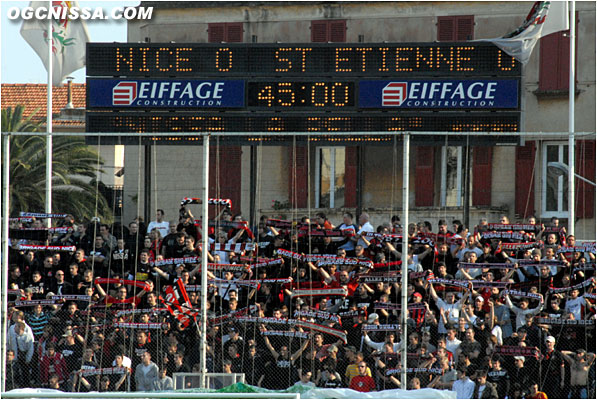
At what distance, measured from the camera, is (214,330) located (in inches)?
595

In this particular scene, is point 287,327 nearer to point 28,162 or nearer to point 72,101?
point 28,162

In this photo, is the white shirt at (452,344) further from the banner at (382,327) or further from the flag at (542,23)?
the flag at (542,23)

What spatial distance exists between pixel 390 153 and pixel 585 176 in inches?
181

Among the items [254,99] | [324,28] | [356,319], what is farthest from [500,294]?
[324,28]

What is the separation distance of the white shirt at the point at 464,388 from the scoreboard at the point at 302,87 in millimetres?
6698

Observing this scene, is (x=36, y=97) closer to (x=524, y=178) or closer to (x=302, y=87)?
(x=524, y=178)

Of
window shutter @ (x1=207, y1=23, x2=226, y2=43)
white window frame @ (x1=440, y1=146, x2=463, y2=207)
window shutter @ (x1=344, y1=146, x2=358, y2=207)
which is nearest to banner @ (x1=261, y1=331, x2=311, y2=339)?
white window frame @ (x1=440, y1=146, x2=463, y2=207)

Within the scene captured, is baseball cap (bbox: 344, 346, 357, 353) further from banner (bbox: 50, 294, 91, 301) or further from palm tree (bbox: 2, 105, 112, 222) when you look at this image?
palm tree (bbox: 2, 105, 112, 222)

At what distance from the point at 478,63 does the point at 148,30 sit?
11.9 meters

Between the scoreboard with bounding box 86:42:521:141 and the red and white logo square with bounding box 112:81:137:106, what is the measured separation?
2 cm

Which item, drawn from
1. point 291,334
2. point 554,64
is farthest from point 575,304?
point 554,64

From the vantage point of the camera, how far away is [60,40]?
988 inches

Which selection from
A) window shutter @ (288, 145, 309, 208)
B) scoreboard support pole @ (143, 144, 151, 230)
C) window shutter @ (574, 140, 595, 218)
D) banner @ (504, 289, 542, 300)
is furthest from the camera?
window shutter @ (288, 145, 309, 208)

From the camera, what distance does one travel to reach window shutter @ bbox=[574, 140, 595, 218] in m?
26.0
